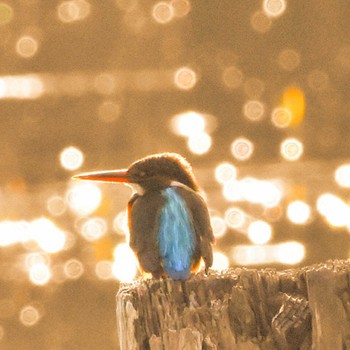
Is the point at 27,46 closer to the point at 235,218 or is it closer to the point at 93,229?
the point at 93,229

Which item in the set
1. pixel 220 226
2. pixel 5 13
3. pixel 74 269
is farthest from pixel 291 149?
pixel 5 13

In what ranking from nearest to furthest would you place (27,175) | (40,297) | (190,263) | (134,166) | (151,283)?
(151,283), (190,263), (134,166), (27,175), (40,297)

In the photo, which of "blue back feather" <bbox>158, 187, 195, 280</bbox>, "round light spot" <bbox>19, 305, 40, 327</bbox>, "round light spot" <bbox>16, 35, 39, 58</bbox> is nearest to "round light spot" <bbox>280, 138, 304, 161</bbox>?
"round light spot" <bbox>16, 35, 39, 58</bbox>

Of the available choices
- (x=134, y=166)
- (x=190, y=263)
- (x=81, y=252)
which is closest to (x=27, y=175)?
(x=81, y=252)

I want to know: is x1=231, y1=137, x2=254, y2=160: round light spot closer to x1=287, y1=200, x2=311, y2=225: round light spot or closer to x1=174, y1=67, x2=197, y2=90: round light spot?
x1=287, y1=200, x2=311, y2=225: round light spot

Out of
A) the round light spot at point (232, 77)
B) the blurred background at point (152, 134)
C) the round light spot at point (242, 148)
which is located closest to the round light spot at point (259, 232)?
the blurred background at point (152, 134)

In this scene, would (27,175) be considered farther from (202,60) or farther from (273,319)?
→ (273,319)
